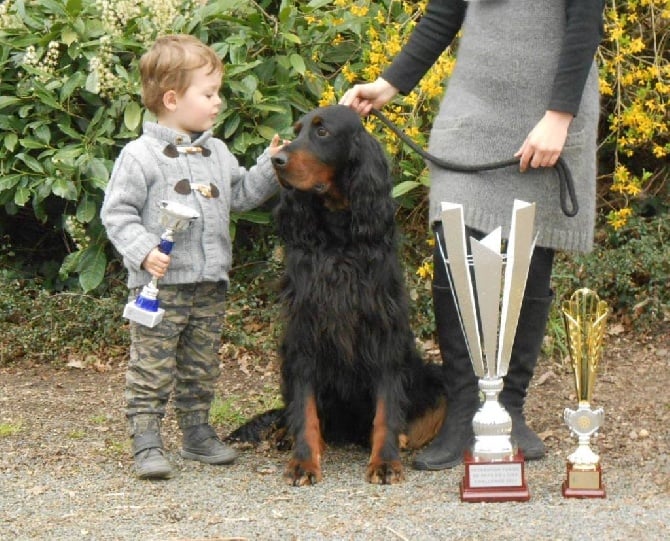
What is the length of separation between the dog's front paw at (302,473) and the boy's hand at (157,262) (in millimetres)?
781

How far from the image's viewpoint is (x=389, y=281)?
3760mm

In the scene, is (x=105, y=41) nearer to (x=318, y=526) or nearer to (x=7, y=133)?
(x=7, y=133)

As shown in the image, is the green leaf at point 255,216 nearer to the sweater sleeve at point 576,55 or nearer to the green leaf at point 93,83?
the green leaf at point 93,83

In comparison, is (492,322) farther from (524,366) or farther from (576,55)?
(576,55)

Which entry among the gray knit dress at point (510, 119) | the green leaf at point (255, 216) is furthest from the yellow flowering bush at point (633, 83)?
the gray knit dress at point (510, 119)

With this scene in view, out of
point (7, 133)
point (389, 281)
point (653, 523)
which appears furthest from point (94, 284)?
point (653, 523)

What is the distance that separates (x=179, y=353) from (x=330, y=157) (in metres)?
0.93

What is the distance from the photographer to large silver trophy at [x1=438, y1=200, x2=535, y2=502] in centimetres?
329

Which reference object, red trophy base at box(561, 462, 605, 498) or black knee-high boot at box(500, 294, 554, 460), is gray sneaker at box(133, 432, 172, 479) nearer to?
black knee-high boot at box(500, 294, 554, 460)

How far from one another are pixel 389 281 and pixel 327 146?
1.68 feet

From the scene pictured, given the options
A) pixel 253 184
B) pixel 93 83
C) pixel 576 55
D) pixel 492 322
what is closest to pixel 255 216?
pixel 93 83

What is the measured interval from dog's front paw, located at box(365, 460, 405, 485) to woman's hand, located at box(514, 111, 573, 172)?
3.58ft

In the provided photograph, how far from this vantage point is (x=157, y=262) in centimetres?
359

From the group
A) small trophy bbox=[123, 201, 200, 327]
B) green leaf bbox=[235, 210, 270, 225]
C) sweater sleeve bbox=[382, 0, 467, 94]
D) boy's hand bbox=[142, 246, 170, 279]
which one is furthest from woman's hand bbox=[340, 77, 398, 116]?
green leaf bbox=[235, 210, 270, 225]
